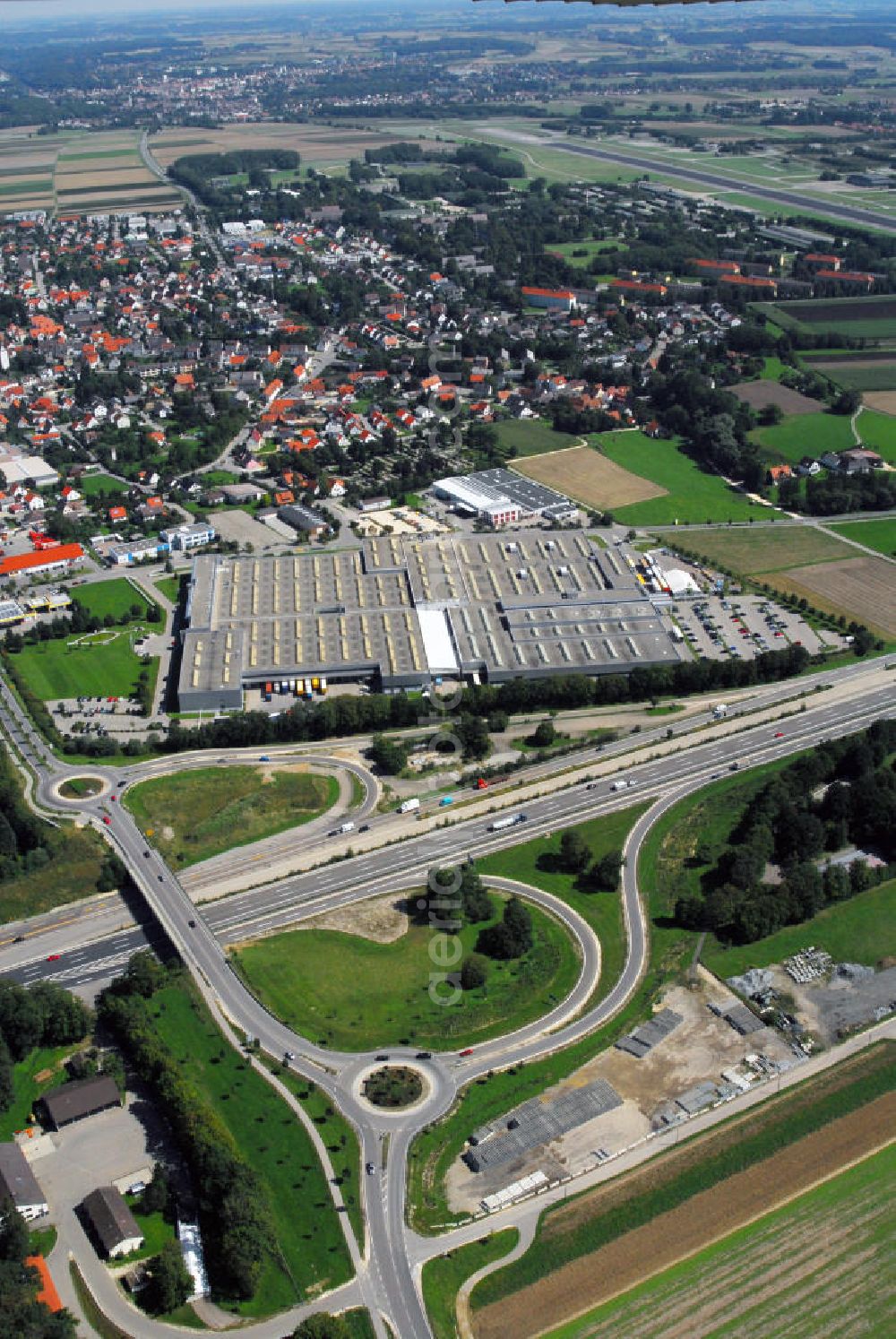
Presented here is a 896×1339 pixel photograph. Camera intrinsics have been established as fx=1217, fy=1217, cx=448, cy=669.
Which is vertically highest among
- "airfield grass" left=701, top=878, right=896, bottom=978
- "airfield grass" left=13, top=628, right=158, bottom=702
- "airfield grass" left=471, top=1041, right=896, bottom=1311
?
"airfield grass" left=13, top=628, right=158, bottom=702

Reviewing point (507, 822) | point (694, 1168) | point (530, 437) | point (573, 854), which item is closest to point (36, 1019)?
point (507, 822)

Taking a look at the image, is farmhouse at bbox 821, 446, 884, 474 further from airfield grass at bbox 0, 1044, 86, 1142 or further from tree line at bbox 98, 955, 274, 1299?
airfield grass at bbox 0, 1044, 86, 1142

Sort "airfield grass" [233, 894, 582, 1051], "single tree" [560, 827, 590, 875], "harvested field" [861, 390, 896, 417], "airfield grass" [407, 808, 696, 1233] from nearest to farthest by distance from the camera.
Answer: "airfield grass" [407, 808, 696, 1233] → "airfield grass" [233, 894, 582, 1051] → "single tree" [560, 827, 590, 875] → "harvested field" [861, 390, 896, 417]

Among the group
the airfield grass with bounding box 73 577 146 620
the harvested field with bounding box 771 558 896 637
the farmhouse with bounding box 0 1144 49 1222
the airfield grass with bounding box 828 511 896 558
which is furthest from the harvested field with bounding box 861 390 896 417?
the farmhouse with bounding box 0 1144 49 1222

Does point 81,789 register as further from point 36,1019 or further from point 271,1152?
point 271,1152

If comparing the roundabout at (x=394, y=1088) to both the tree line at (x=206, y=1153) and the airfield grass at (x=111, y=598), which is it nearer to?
the tree line at (x=206, y=1153)

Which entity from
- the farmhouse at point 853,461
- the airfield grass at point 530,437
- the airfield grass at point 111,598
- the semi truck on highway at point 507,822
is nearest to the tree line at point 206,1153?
the semi truck on highway at point 507,822
